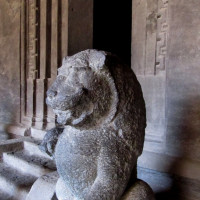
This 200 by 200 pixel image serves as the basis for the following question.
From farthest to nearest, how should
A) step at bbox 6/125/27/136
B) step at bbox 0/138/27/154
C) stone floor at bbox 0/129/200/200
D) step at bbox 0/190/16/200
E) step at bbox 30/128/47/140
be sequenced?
step at bbox 6/125/27/136, step at bbox 30/128/47/140, step at bbox 0/138/27/154, step at bbox 0/190/16/200, stone floor at bbox 0/129/200/200

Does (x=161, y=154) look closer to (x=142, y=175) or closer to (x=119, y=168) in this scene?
(x=142, y=175)

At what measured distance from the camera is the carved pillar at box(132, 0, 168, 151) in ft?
6.72

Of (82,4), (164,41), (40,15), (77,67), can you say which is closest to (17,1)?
(40,15)

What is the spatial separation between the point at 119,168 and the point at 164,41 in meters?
1.34

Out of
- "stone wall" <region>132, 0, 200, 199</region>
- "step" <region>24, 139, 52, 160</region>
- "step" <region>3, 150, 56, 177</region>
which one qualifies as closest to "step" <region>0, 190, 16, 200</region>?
"step" <region>3, 150, 56, 177</region>

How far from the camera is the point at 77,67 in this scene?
3.60 feet

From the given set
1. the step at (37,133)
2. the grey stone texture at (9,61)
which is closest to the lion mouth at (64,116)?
the step at (37,133)

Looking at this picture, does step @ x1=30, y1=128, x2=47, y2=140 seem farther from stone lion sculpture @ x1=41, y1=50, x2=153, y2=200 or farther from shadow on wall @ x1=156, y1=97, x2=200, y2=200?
stone lion sculpture @ x1=41, y1=50, x2=153, y2=200

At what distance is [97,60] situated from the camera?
1084mm

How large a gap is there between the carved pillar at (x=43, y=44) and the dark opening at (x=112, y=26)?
814 mm

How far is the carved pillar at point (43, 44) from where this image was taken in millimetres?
3271

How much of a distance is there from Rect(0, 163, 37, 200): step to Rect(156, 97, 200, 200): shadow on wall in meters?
1.13

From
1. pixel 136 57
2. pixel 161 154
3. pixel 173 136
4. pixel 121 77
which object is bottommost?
pixel 161 154

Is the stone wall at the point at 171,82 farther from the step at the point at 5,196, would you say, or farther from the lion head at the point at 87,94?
the step at the point at 5,196
